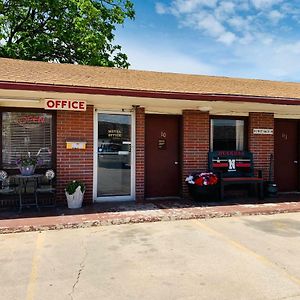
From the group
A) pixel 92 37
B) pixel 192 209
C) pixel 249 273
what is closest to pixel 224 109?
pixel 192 209

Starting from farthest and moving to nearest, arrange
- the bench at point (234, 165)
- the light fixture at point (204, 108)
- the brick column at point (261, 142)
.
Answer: the brick column at point (261, 142) → the bench at point (234, 165) → the light fixture at point (204, 108)

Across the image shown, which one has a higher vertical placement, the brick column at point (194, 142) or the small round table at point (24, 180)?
the brick column at point (194, 142)

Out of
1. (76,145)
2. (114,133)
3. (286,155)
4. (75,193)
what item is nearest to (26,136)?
(76,145)

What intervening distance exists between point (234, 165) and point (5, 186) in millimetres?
5716

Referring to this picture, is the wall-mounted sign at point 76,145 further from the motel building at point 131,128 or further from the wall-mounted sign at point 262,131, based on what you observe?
the wall-mounted sign at point 262,131

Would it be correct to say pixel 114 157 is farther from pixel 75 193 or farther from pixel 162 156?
pixel 75 193

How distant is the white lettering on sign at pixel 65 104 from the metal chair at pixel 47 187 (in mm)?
1426

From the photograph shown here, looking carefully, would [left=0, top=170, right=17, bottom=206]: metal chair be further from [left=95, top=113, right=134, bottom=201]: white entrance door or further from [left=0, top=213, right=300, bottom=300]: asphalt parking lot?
[left=95, top=113, right=134, bottom=201]: white entrance door

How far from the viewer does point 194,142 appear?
9.19 m

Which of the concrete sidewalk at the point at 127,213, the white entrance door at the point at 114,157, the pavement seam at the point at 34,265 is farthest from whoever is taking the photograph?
the white entrance door at the point at 114,157

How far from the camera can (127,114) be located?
873 centimetres

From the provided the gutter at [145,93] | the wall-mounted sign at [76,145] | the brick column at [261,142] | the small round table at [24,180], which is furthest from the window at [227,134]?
the small round table at [24,180]

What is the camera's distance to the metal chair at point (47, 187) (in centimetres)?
756

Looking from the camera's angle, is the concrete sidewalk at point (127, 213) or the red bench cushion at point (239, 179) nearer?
the concrete sidewalk at point (127, 213)
